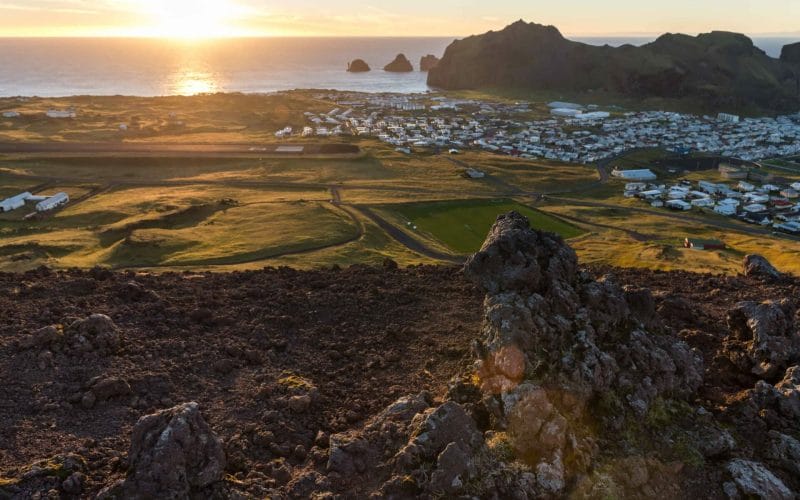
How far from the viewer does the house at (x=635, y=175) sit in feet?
394

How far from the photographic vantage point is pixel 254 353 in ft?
89.7

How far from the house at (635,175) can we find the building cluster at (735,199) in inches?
197

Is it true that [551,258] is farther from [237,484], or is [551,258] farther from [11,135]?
[11,135]

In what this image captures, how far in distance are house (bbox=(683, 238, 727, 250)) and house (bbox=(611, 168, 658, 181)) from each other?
5041cm

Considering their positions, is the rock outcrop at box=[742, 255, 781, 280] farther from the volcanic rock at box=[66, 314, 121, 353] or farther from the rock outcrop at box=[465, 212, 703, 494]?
the volcanic rock at box=[66, 314, 121, 353]

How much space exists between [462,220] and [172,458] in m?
64.9

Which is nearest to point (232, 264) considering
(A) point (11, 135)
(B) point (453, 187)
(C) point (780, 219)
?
(B) point (453, 187)

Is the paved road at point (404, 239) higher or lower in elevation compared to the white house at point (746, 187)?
lower

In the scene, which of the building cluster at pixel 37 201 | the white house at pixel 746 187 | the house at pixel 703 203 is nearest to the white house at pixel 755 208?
the house at pixel 703 203

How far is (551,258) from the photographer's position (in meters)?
25.1

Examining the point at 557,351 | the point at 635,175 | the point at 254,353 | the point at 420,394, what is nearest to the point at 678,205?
the point at 635,175

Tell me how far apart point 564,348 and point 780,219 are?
9232 centimetres

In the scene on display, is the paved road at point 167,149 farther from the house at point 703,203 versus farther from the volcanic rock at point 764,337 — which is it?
the volcanic rock at point 764,337

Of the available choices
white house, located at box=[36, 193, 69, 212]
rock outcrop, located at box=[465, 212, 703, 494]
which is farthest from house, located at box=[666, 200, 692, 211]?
white house, located at box=[36, 193, 69, 212]
